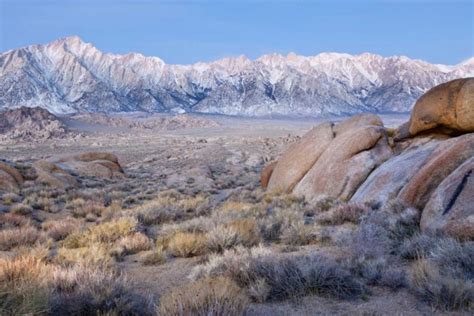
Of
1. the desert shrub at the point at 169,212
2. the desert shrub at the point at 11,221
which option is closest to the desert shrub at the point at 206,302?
the desert shrub at the point at 169,212

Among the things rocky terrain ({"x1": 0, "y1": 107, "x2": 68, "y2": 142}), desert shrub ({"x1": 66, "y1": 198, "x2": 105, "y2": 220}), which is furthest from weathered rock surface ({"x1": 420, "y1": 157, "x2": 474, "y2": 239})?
rocky terrain ({"x1": 0, "y1": 107, "x2": 68, "y2": 142})

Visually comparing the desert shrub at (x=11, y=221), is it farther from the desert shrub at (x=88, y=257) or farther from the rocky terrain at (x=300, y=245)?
the desert shrub at (x=88, y=257)

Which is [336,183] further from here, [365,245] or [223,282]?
[223,282]

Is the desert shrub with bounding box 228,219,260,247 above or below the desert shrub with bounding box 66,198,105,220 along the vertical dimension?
above

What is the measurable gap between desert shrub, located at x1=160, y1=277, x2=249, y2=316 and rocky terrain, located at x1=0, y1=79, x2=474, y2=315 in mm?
14

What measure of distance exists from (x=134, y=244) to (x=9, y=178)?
44.0 ft

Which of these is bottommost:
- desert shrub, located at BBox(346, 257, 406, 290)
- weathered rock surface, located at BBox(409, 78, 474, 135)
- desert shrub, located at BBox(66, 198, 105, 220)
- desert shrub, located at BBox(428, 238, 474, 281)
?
desert shrub, located at BBox(66, 198, 105, 220)

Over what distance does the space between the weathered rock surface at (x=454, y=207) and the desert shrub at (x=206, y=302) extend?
399 cm

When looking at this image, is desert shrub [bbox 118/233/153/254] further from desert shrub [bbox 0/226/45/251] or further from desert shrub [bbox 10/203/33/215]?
desert shrub [bbox 10/203/33/215]

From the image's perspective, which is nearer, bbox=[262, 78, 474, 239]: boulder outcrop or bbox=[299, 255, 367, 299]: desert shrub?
bbox=[299, 255, 367, 299]: desert shrub

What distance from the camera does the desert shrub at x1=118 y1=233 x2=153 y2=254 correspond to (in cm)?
801

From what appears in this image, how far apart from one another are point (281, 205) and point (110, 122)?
393ft

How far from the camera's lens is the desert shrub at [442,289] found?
15.5 ft

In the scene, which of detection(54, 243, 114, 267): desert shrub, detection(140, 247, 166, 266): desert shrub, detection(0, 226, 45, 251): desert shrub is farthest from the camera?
detection(0, 226, 45, 251): desert shrub
